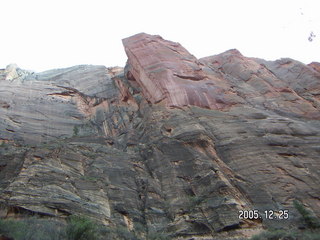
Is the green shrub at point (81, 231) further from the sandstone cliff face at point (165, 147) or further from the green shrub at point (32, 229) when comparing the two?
the sandstone cliff face at point (165, 147)

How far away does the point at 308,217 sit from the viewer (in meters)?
17.1

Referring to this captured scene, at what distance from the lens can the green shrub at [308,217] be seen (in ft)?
55.3

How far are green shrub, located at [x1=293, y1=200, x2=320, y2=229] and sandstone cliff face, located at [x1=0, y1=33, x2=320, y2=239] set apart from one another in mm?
439

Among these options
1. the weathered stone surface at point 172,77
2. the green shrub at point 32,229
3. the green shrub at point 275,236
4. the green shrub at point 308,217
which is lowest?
the green shrub at point 32,229

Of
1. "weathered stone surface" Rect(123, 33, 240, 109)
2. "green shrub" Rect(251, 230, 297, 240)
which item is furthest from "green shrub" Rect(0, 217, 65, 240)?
"weathered stone surface" Rect(123, 33, 240, 109)

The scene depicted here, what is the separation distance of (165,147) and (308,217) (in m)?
8.95

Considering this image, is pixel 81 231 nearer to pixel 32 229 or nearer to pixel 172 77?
pixel 32 229

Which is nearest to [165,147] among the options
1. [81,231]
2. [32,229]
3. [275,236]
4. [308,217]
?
[308,217]

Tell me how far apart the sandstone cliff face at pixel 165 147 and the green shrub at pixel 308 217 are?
44 centimetres

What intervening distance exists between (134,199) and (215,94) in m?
13.4

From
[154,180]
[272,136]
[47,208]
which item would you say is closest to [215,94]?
[272,136]

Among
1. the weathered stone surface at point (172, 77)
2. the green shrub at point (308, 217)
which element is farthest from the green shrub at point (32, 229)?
the weathered stone surface at point (172, 77)

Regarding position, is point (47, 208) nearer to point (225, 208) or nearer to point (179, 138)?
point (225, 208)

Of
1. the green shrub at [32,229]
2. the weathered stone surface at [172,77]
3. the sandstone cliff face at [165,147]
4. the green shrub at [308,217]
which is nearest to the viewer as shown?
the green shrub at [32,229]
